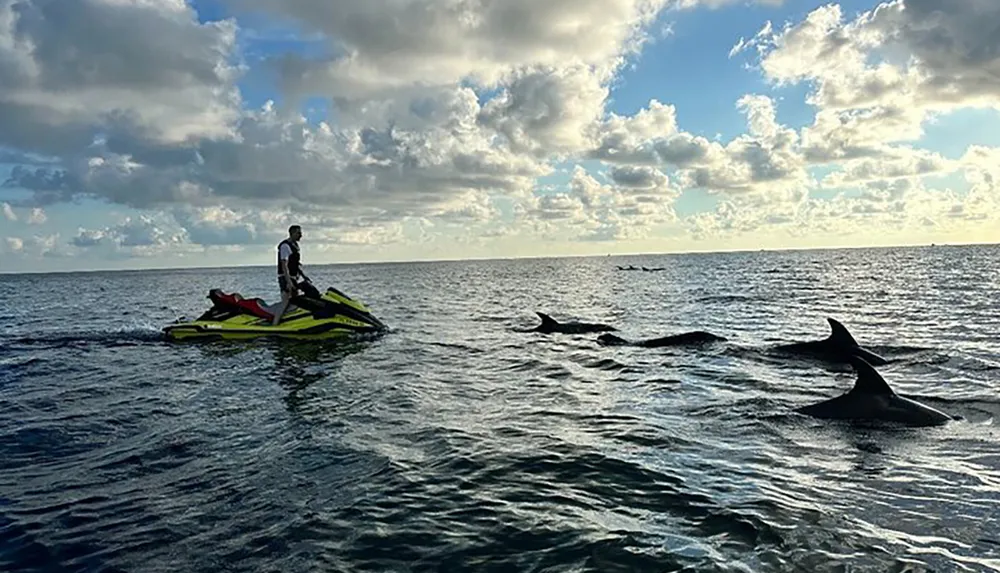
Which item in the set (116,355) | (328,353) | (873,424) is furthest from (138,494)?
(116,355)

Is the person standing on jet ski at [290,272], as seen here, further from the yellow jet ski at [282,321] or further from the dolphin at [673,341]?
the dolphin at [673,341]

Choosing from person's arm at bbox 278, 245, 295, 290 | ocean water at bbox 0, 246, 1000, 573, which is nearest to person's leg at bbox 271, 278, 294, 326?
person's arm at bbox 278, 245, 295, 290

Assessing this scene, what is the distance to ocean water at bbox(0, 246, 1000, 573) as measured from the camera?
6.08 metres

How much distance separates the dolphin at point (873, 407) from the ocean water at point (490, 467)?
34 cm

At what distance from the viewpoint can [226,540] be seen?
20.8 feet

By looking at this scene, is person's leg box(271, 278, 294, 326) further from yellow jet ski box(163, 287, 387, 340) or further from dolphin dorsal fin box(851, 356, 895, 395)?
dolphin dorsal fin box(851, 356, 895, 395)

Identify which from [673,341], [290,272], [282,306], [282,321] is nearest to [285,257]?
[290,272]

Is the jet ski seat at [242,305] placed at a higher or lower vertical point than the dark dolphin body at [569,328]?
higher

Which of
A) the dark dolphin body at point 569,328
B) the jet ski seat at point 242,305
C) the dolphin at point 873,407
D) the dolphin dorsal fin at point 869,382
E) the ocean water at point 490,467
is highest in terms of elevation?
the jet ski seat at point 242,305

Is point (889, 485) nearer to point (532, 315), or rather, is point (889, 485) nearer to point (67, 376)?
point (67, 376)

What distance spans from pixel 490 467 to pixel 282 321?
15.3m

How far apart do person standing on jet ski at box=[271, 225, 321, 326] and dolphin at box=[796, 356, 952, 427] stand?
557 inches

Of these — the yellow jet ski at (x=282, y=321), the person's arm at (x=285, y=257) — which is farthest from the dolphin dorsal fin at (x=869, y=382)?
the yellow jet ski at (x=282, y=321)

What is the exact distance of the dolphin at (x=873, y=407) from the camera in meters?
10.5
